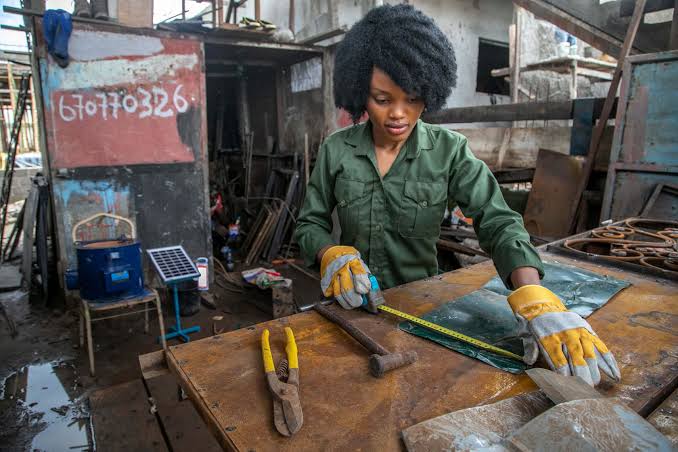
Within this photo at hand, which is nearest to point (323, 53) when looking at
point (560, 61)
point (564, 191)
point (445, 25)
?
point (445, 25)

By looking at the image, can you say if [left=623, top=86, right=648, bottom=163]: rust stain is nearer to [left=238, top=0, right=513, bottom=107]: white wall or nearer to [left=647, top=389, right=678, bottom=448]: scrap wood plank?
[left=647, top=389, right=678, bottom=448]: scrap wood plank

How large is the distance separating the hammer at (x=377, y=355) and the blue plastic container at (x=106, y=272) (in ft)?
9.11

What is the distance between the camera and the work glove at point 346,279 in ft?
4.79

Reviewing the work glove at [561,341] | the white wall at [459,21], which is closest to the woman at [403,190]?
the work glove at [561,341]

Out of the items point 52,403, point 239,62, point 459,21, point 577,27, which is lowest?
point 52,403

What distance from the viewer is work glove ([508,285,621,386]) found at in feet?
3.52

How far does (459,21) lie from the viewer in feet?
23.4

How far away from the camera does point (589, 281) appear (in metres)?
1.76

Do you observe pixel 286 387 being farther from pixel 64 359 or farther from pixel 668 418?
pixel 64 359

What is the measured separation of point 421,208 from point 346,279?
0.53 m

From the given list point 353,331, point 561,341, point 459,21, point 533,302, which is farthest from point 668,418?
point 459,21

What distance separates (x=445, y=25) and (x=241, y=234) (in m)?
4.62

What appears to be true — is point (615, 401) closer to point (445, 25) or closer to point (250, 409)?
point (250, 409)

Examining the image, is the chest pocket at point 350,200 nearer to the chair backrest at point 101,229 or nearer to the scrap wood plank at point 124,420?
the scrap wood plank at point 124,420
